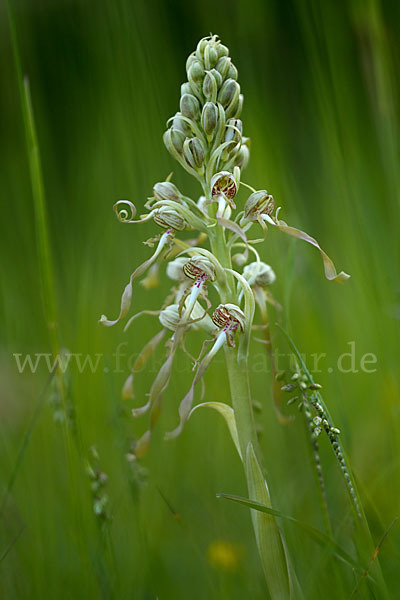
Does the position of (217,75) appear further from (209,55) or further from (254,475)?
(254,475)

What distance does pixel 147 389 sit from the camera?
7.16ft

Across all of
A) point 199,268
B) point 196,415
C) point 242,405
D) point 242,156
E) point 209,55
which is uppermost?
point 209,55

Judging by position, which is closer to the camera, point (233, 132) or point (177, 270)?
point (233, 132)

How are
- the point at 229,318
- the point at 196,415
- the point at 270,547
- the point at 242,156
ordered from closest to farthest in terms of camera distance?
the point at 270,547 < the point at 229,318 < the point at 242,156 < the point at 196,415

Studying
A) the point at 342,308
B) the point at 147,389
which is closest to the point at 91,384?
the point at 147,389

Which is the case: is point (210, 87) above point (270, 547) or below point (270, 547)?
above

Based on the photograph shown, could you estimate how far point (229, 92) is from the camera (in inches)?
46.3

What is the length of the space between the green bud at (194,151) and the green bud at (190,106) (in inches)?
2.5

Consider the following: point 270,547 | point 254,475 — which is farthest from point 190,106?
point 270,547

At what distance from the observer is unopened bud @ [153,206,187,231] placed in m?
1.17

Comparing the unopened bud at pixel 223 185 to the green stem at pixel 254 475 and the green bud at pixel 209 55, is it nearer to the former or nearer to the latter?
the green stem at pixel 254 475

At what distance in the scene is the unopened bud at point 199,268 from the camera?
3.70 feet

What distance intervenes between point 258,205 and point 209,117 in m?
0.22

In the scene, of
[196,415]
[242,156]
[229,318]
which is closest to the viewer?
[229,318]
